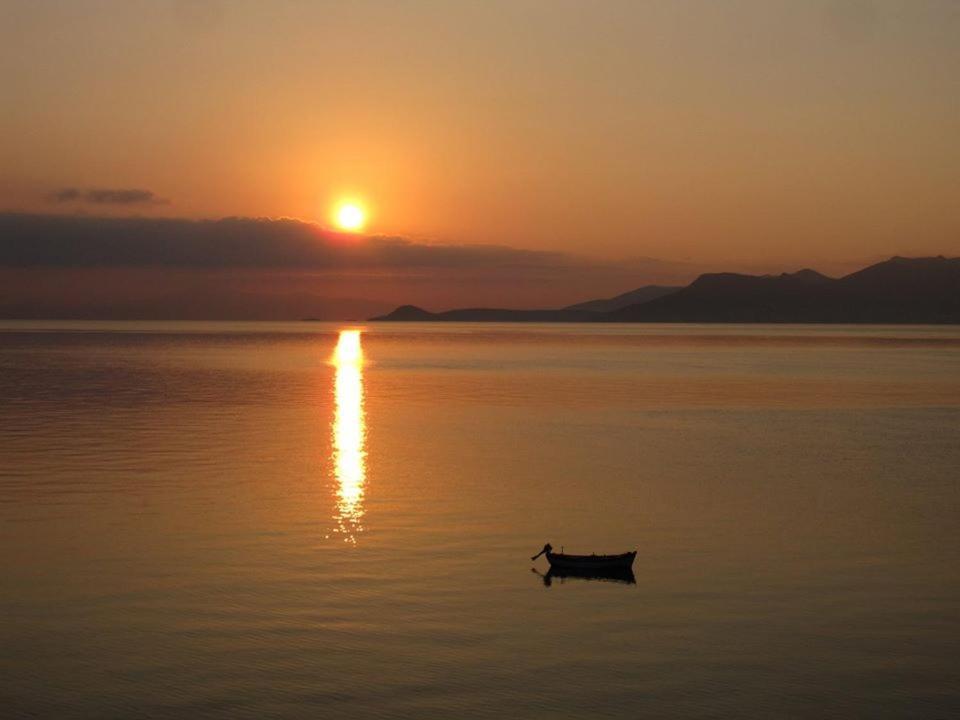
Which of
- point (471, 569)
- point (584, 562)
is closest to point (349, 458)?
point (471, 569)

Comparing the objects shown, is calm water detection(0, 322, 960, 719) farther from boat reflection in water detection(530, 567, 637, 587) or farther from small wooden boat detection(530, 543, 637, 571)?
small wooden boat detection(530, 543, 637, 571)

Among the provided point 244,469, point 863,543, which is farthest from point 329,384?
point 863,543

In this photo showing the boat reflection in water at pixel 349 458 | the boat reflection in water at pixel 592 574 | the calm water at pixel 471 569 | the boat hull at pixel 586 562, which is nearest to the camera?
the calm water at pixel 471 569

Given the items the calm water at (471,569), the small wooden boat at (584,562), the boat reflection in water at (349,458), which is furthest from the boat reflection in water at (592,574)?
the boat reflection in water at (349,458)

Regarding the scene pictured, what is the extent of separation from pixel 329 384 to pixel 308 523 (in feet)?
227

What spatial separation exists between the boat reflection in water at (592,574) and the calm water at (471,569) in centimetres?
41

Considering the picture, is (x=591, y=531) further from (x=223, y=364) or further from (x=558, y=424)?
(x=223, y=364)

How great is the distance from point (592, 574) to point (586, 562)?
0.34 meters

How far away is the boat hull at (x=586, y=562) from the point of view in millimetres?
27484

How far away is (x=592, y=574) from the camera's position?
27625 mm

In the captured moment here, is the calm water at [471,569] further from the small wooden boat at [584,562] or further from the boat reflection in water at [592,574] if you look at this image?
the small wooden boat at [584,562]

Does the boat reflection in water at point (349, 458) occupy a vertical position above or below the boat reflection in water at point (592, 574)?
above

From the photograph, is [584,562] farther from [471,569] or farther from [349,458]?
[349,458]

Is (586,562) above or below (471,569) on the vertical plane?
above
